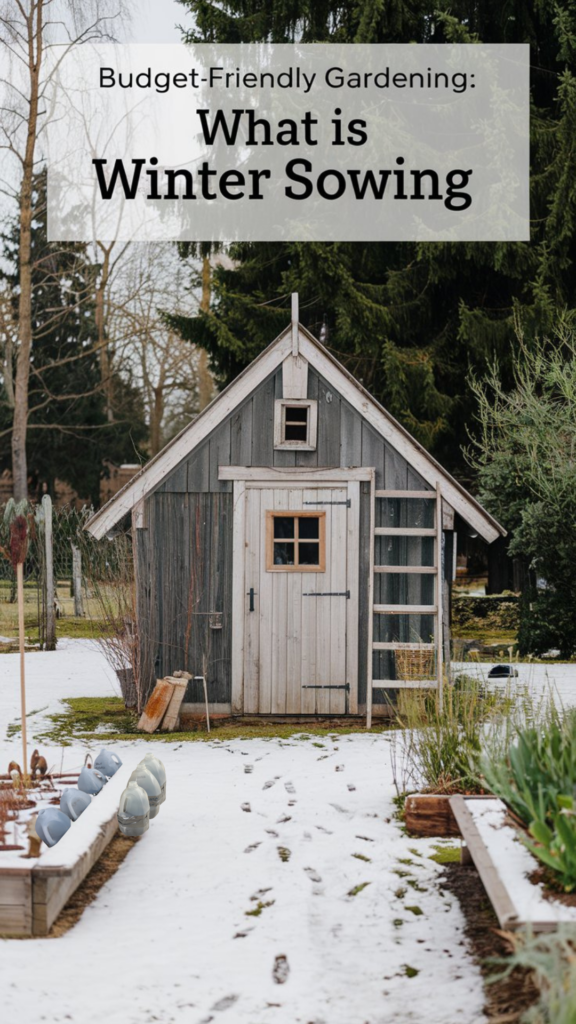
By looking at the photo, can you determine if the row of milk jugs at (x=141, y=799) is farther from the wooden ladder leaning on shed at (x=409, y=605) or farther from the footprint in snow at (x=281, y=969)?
the wooden ladder leaning on shed at (x=409, y=605)

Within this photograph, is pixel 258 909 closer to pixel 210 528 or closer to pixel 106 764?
pixel 106 764

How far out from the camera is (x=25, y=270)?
24.2 m

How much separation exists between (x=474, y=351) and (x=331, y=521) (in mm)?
9317

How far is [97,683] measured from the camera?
528 inches

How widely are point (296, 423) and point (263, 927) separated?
6001mm

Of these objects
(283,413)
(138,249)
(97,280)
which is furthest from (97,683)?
(138,249)

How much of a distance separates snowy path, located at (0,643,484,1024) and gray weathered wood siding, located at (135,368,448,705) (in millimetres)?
2525

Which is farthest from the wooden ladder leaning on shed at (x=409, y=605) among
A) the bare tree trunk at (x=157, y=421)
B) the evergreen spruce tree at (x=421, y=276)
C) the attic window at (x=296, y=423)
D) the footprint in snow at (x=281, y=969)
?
the bare tree trunk at (x=157, y=421)

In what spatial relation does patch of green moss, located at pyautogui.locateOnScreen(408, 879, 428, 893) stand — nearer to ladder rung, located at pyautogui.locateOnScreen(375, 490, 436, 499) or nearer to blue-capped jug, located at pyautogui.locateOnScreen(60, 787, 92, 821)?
blue-capped jug, located at pyautogui.locateOnScreen(60, 787, 92, 821)

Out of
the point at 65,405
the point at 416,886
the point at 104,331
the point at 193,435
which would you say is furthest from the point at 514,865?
the point at 104,331

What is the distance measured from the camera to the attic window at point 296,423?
10.4 m

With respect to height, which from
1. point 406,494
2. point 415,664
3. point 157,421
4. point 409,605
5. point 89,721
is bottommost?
point 89,721

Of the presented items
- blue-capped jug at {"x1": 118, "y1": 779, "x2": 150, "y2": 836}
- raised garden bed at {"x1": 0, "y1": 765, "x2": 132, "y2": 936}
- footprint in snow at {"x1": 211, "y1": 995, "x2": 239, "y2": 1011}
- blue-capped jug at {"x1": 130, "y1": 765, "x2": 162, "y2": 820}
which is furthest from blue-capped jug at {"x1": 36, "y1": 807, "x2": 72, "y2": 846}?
footprint in snow at {"x1": 211, "y1": 995, "x2": 239, "y2": 1011}

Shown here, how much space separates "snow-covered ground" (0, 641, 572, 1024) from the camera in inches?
168
